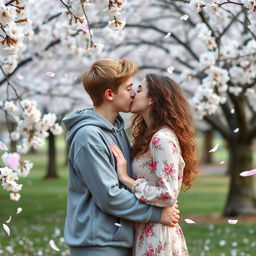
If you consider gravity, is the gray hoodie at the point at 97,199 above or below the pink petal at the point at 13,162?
below

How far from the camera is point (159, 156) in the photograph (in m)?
3.08

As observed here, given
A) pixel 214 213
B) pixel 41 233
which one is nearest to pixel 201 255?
pixel 41 233

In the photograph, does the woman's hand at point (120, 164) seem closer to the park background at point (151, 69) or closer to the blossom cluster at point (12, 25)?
the park background at point (151, 69)

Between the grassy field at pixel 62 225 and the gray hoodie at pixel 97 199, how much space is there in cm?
334

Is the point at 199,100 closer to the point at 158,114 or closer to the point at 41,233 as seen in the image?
the point at 41,233

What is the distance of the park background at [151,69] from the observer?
12.8 ft

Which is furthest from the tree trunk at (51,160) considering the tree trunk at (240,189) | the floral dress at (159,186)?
the floral dress at (159,186)

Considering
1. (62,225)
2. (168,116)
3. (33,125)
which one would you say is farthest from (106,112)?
(62,225)

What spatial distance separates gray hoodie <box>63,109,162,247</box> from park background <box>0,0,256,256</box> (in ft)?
2.06

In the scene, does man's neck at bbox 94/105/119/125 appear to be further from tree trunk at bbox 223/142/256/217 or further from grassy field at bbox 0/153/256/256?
Answer: tree trunk at bbox 223/142/256/217

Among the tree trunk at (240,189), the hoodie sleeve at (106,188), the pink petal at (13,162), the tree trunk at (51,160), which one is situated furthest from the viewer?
the tree trunk at (51,160)

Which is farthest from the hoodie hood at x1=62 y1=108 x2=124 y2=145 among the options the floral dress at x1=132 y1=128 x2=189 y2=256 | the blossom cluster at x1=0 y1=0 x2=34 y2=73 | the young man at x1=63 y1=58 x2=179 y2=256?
the blossom cluster at x1=0 y1=0 x2=34 y2=73

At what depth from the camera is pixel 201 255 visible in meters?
6.67

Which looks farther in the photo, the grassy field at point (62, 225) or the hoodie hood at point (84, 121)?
the grassy field at point (62, 225)
